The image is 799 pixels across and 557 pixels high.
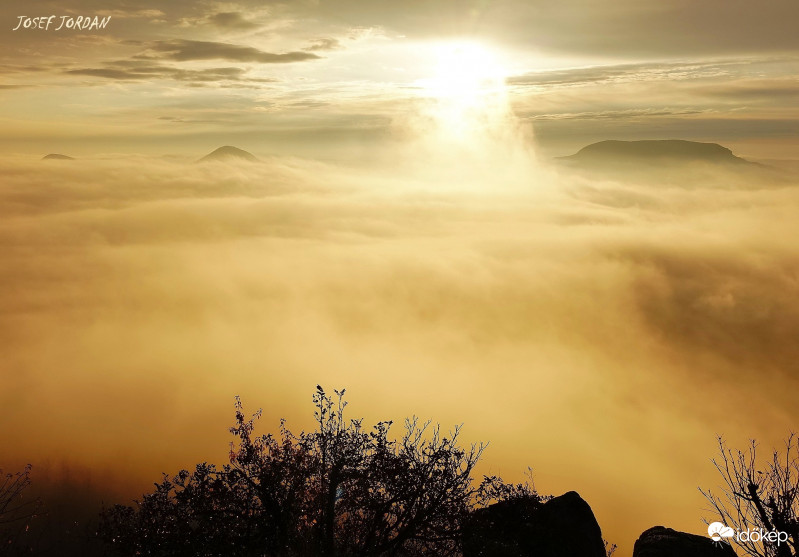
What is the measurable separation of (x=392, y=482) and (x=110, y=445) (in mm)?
179104

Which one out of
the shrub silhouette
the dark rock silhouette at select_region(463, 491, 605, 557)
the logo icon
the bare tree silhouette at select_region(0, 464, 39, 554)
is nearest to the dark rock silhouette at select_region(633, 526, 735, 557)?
the logo icon

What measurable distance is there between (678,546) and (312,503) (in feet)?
46.6

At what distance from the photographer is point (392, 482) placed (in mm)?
25656

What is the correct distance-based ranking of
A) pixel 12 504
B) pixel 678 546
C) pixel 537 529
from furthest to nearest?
pixel 12 504, pixel 537 529, pixel 678 546

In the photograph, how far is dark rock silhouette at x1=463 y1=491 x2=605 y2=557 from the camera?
84.3ft

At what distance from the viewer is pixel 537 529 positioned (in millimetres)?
26828

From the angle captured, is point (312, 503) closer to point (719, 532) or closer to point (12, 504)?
point (719, 532)

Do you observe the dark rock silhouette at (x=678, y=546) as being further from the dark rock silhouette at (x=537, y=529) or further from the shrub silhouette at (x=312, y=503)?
the shrub silhouette at (x=312, y=503)

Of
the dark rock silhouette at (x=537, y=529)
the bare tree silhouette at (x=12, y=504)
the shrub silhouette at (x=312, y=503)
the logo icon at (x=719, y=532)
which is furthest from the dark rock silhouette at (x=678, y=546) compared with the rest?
the bare tree silhouette at (x=12, y=504)

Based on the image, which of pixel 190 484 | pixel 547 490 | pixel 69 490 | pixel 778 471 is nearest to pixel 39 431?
pixel 69 490

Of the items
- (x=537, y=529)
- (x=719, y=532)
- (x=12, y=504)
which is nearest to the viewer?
(x=719, y=532)

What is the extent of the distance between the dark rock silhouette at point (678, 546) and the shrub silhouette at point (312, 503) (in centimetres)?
709

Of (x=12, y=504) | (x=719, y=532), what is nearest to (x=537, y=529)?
(x=719, y=532)

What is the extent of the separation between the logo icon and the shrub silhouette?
9.13 m
